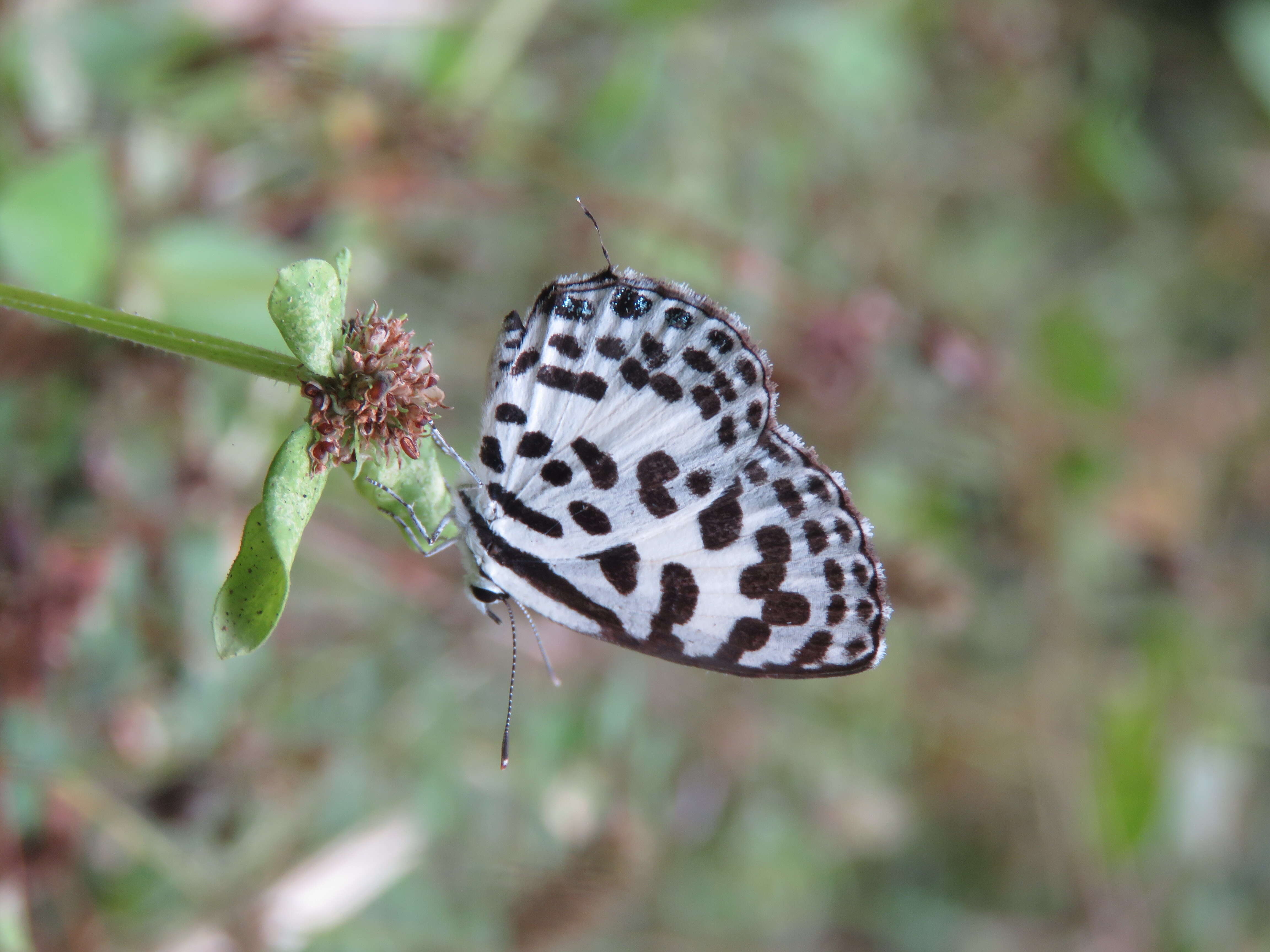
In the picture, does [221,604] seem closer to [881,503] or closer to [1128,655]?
[881,503]

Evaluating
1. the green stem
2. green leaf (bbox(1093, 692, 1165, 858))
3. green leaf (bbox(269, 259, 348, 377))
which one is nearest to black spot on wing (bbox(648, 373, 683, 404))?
green leaf (bbox(269, 259, 348, 377))

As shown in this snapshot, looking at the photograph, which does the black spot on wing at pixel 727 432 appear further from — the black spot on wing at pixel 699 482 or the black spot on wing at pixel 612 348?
the black spot on wing at pixel 612 348

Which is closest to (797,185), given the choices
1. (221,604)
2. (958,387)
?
(958,387)

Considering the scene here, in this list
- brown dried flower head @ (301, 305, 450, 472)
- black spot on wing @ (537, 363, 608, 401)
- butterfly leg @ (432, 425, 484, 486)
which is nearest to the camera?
brown dried flower head @ (301, 305, 450, 472)

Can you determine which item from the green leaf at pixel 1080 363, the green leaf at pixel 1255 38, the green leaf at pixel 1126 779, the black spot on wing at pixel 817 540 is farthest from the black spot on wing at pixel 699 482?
the green leaf at pixel 1255 38

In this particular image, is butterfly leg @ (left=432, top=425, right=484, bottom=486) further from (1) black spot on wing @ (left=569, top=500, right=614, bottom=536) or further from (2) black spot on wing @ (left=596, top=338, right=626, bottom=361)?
(2) black spot on wing @ (left=596, top=338, right=626, bottom=361)

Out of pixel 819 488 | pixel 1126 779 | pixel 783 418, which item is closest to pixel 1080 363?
pixel 783 418

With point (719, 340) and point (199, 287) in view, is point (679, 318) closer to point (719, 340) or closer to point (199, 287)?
point (719, 340)
